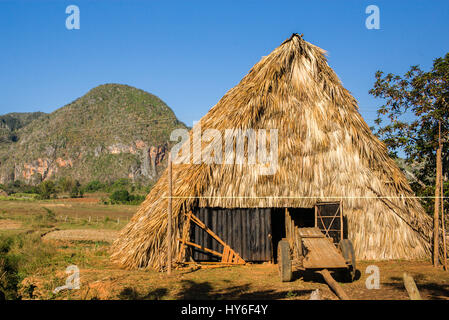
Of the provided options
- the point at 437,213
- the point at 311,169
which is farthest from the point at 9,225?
the point at 437,213

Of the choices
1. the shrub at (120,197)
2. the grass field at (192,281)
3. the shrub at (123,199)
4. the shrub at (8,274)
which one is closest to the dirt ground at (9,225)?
the shrub at (8,274)

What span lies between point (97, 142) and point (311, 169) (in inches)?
3326

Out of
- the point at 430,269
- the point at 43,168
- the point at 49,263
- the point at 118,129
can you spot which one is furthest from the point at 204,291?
the point at 43,168

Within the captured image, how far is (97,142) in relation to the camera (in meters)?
89.0

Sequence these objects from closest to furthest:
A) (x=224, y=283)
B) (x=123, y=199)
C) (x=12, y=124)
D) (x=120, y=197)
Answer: (x=224, y=283), (x=123, y=199), (x=120, y=197), (x=12, y=124)

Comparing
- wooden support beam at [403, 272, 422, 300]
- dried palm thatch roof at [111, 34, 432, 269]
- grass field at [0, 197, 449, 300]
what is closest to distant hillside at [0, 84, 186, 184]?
grass field at [0, 197, 449, 300]

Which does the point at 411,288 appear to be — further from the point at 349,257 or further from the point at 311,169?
the point at 311,169

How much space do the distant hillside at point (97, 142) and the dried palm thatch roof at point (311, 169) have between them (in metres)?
73.8

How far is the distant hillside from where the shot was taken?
8625cm

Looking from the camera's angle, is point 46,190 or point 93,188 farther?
point 93,188
